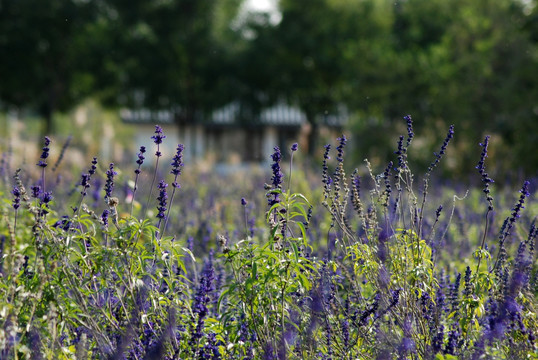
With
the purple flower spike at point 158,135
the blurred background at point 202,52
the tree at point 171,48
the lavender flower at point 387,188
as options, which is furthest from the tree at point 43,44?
the lavender flower at point 387,188

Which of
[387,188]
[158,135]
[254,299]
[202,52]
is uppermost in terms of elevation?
[202,52]

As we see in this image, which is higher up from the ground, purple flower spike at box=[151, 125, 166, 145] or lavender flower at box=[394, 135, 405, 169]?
purple flower spike at box=[151, 125, 166, 145]

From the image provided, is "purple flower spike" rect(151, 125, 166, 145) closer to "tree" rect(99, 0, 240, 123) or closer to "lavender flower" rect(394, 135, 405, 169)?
"lavender flower" rect(394, 135, 405, 169)

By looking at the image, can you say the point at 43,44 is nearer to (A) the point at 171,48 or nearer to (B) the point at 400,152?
(A) the point at 171,48

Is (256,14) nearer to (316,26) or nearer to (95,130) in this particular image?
(316,26)

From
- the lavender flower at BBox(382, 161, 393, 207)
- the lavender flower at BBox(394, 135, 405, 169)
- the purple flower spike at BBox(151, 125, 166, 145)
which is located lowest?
the lavender flower at BBox(382, 161, 393, 207)

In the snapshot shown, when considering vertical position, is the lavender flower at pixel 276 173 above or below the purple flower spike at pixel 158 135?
below

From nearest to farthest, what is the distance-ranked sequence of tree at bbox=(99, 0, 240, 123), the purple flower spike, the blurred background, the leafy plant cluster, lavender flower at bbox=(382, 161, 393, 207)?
the leafy plant cluster, the purple flower spike, lavender flower at bbox=(382, 161, 393, 207), the blurred background, tree at bbox=(99, 0, 240, 123)

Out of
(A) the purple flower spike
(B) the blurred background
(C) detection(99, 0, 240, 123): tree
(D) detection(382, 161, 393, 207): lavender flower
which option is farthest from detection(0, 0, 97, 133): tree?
(D) detection(382, 161, 393, 207): lavender flower

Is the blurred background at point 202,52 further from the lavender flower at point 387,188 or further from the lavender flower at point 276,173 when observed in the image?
the lavender flower at point 276,173

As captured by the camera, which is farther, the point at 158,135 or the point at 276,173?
the point at 158,135

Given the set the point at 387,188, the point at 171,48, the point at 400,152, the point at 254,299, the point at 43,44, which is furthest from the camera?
the point at 43,44

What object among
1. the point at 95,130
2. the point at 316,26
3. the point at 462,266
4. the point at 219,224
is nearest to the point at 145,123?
the point at 95,130

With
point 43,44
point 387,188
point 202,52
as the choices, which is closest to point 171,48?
point 202,52
